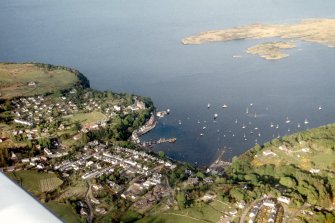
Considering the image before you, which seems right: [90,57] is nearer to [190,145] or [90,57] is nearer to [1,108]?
[1,108]

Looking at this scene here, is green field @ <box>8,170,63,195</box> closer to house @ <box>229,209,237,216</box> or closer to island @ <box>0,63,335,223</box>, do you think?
island @ <box>0,63,335,223</box>

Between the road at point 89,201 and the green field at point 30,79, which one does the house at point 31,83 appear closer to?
the green field at point 30,79

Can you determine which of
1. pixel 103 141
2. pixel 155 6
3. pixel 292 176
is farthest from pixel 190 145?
pixel 155 6

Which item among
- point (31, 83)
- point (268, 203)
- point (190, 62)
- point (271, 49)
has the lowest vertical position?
point (268, 203)

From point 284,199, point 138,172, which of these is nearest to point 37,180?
point 138,172

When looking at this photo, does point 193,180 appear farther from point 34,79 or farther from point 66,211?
point 34,79

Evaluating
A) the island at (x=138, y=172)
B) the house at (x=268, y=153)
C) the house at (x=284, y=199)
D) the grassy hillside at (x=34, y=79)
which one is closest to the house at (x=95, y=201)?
the island at (x=138, y=172)
